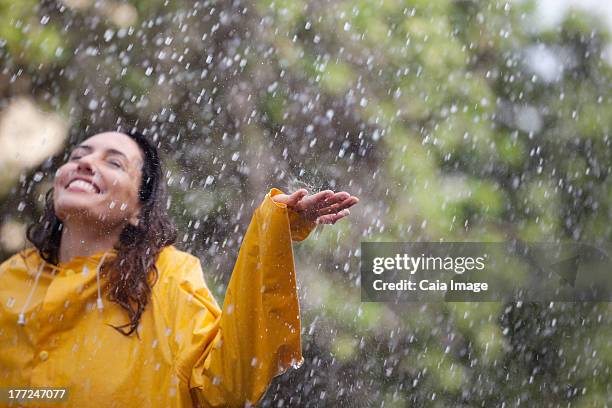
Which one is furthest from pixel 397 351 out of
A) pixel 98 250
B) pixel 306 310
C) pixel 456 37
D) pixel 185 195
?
pixel 98 250

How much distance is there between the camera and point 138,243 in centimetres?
131

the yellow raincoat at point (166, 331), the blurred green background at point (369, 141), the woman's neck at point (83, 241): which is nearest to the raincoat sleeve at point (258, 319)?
the yellow raincoat at point (166, 331)

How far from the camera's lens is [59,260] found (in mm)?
1314

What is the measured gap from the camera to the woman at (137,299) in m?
1.10

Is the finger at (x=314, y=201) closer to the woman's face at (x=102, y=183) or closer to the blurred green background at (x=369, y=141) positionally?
the woman's face at (x=102, y=183)

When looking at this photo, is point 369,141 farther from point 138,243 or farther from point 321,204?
point 321,204

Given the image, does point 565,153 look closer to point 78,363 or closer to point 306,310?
point 306,310

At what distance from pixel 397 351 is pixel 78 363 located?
142 cm

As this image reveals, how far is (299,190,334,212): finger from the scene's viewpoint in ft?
3.28

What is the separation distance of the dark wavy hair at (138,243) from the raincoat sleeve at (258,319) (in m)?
0.19

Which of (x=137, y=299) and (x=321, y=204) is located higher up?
(x=321, y=204)

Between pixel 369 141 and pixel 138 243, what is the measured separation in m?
1.23

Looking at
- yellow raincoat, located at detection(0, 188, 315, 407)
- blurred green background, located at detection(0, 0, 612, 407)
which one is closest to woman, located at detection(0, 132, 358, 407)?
yellow raincoat, located at detection(0, 188, 315, 407)

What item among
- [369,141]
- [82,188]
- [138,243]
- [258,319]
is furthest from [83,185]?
[369,141]
